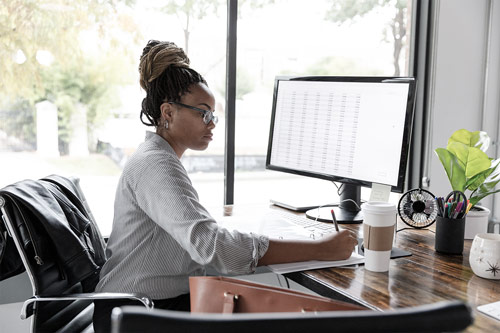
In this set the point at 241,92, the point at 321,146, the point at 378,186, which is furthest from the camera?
the point at 241,92

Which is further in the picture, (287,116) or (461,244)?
(287,116)

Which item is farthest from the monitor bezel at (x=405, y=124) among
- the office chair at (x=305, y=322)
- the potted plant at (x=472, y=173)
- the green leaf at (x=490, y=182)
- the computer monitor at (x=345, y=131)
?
the office chair at (x=305, y=322)

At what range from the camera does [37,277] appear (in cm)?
134

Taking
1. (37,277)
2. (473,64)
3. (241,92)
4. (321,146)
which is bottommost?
(37,277)

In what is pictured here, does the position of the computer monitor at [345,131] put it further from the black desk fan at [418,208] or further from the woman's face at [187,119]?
the woman's face at [187,119]

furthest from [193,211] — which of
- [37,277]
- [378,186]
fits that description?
[378,186]

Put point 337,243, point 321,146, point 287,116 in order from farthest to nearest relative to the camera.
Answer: point 287,116
point 321,146
point 337,243

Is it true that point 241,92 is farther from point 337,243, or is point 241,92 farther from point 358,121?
point 337,243

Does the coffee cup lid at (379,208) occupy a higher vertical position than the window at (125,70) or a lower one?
lower

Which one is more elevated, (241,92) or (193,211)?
(241,92)

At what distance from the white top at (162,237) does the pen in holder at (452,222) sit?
507mm

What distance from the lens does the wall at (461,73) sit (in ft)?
9.46

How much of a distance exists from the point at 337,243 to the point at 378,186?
436 millimetres

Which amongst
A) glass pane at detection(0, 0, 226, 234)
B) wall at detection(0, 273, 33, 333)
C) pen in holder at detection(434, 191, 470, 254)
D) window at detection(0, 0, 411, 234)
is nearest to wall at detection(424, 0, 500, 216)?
window at detection(0, 0, 411, 234)
